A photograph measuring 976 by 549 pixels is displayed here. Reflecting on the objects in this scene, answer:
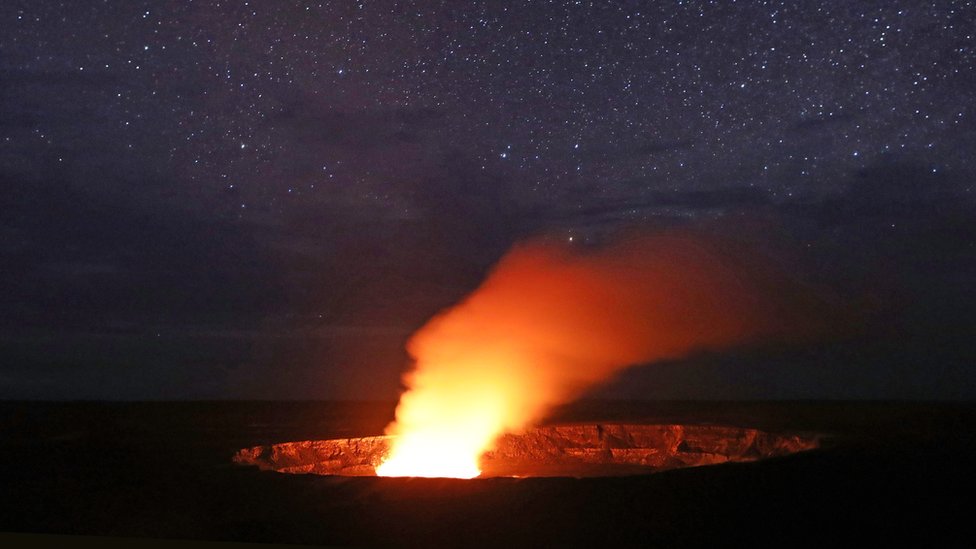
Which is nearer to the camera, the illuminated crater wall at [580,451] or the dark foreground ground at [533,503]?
the dark foreground ground at [533,503]

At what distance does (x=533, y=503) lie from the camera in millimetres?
10438

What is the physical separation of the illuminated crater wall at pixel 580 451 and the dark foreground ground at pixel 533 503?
269cm

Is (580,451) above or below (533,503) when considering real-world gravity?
above

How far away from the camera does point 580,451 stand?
21172 mm

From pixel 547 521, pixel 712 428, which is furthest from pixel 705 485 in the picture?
pixel 712 428

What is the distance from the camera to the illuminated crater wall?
1816cm

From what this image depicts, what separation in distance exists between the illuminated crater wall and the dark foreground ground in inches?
106

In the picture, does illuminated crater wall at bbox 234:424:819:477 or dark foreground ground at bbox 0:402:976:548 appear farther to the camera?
illuminated crater wall at bbox 234:424:819:477

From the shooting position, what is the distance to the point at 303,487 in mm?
11992

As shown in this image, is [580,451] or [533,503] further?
[580,451]

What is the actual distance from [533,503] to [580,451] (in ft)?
36.1

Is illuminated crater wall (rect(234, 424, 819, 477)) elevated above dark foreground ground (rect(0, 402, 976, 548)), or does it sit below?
above

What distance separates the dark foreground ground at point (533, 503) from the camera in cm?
980

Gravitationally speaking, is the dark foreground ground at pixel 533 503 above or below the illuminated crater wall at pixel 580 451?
below
